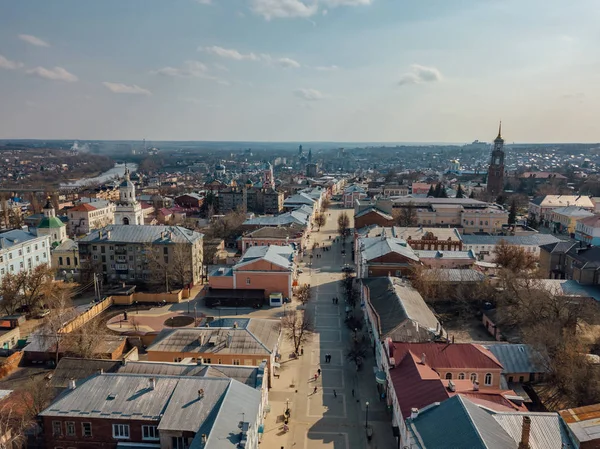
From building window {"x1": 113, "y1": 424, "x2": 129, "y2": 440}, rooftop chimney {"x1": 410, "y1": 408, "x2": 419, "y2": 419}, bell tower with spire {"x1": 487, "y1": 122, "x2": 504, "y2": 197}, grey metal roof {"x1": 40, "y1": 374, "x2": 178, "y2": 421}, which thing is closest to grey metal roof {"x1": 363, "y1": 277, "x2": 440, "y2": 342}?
rooftop chimney {"x1": 410, "y1": 408, "x2": 419, "y2": 419}

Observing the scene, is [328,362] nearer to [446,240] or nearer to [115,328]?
[115,328]

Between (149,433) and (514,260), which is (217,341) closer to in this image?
(149,433)

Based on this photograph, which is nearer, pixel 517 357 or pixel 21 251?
pixel 517 357

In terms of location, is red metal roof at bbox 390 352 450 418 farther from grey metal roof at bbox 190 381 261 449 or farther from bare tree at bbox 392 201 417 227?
bare tree at bbox 392 201 417 227

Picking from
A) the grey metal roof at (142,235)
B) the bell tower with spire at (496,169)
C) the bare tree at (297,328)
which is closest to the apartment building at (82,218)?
the grey metal roof at (142,235)

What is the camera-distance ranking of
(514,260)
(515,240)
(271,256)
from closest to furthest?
1. (271,256)
2. (514,260)
3. (515,240)

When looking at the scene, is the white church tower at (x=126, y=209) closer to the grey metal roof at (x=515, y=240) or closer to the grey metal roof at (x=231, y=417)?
the grey metal roof at (x=515, y=240)

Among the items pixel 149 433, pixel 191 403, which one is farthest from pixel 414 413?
pixel 149 433
